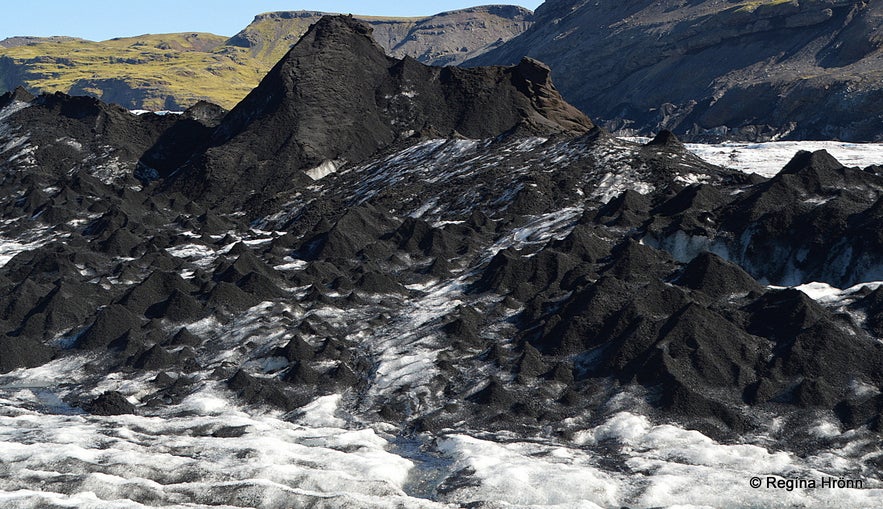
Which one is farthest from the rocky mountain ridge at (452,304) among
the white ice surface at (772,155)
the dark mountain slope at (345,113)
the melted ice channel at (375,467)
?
the white ice surface at (772,155)

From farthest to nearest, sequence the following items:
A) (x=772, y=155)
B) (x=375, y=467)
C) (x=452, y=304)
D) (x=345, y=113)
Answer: (x=345, y=113) → (x=772, y=155) → (x=452, y=304) → (x=375, y=467)

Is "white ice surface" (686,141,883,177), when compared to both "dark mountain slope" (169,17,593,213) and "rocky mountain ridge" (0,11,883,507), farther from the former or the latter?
"dark mountain slope" (169,17,593,213)

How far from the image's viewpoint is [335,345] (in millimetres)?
43219

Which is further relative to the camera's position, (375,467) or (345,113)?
(345,113)

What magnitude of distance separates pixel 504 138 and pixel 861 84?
333ft

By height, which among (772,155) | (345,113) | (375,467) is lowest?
(375,467)

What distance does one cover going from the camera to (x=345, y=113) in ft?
289

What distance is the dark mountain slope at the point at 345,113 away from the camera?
271 feet

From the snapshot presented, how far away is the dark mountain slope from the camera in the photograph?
8262 centimetres

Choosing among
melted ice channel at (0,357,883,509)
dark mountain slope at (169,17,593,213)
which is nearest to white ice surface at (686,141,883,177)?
dark mountain slope at (169,17,593,213)

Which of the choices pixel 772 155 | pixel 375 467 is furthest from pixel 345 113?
pixel 375 467

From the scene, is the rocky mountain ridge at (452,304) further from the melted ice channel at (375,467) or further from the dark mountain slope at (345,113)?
the dark mountain slope at (345,113)

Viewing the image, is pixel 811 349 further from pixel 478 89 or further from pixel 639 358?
Result: pixel 478 89

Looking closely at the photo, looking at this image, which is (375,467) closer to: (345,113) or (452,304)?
(452,304)
